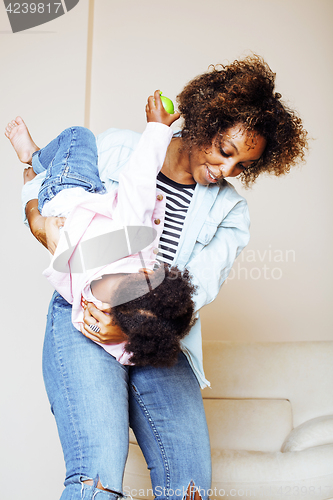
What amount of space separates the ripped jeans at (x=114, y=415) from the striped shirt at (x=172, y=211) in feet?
1.02

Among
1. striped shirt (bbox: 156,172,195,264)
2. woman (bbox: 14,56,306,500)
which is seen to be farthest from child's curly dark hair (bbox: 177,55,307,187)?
striped shirt (bbox: 156,172,195,264)

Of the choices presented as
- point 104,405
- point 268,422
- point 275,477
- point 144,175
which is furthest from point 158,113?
point 268,422

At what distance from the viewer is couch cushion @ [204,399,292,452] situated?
1836 mm

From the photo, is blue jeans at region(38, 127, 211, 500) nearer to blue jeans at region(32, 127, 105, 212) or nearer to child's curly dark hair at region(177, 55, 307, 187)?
blue jeans at region(32, 127, 105, 212)

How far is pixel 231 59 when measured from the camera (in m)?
2.44

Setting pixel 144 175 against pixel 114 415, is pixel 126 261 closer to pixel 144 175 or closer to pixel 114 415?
pixel 144 175

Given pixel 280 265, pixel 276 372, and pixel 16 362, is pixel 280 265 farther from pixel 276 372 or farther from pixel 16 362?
pixel 16 362

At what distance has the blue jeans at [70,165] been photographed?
1043mm

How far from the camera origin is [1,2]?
2.20 metres

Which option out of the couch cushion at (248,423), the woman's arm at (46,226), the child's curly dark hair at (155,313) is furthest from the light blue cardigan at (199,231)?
the couch cushion at (248,423)

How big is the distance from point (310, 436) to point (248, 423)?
0.26 meters

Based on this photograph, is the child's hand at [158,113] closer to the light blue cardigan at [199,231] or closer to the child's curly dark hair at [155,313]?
the light blue cardigan at [199,231]

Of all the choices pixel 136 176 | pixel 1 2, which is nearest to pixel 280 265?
pixel 136 176

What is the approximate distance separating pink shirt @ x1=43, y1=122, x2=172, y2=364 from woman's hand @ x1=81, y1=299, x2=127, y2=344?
0.8 inches
